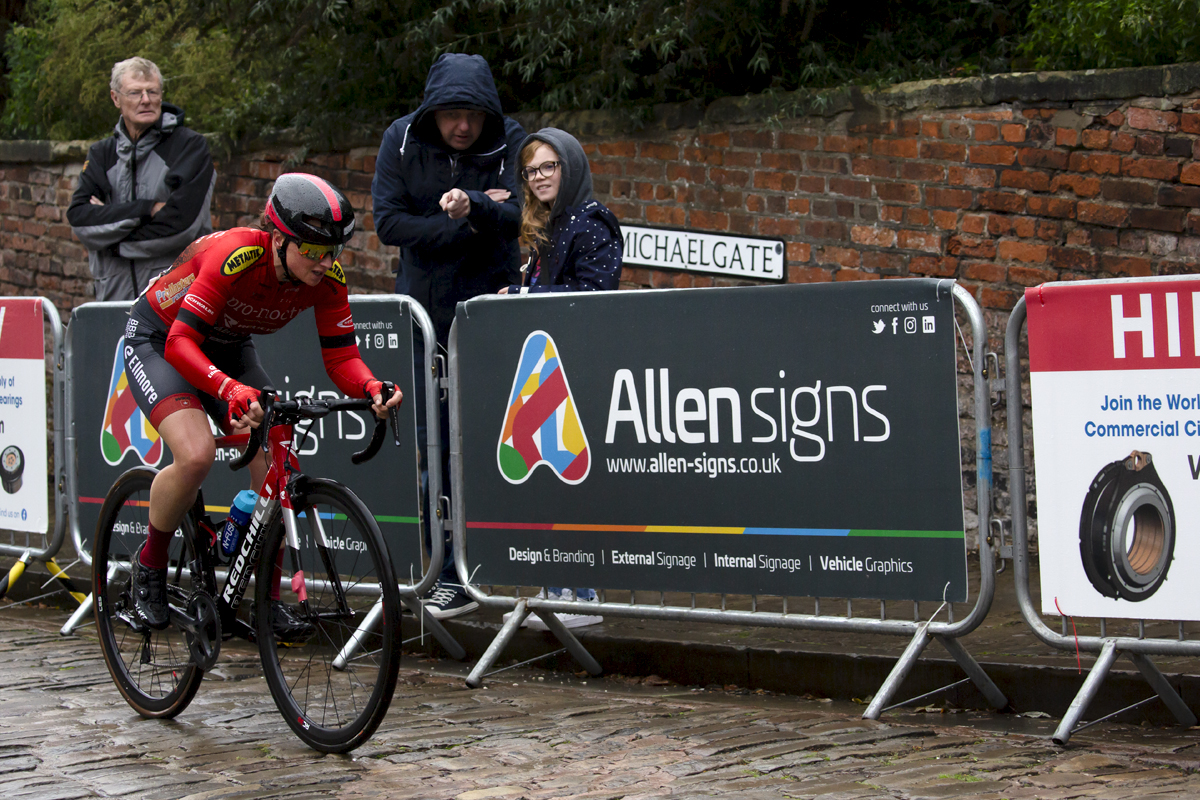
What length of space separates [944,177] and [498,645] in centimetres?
352

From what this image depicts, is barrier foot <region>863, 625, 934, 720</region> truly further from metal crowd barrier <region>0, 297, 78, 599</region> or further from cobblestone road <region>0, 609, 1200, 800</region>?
metal crowd barrier <region>0, 297, 78, 599</region>

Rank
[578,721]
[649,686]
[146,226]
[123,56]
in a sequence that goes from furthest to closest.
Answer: [123,56]
[146,226]
[649,686]
[578,721]

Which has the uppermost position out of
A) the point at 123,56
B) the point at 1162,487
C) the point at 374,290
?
the point at 123,56

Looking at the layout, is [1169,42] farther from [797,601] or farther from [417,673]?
[417,673]

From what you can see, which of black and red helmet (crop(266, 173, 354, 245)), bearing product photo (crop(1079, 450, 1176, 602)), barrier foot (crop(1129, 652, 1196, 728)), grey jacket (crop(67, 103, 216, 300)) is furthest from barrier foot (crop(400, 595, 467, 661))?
grey jacket (crop(67, 103, 216, 300))

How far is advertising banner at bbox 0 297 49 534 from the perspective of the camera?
24.5 ft

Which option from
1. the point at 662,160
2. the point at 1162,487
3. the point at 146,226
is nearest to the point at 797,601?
the point at 1162,487

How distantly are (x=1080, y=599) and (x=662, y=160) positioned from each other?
4.40 m

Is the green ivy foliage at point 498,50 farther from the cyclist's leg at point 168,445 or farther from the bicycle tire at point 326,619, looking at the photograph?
the bicycle tire at point 326,619

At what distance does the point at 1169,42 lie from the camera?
716cm

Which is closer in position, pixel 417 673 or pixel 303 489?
pixel 303 489

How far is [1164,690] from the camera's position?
15.9ft

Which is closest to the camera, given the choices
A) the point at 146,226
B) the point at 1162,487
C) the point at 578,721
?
the point at 1162,487

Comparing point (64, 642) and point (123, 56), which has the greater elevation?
point (123, 56)
